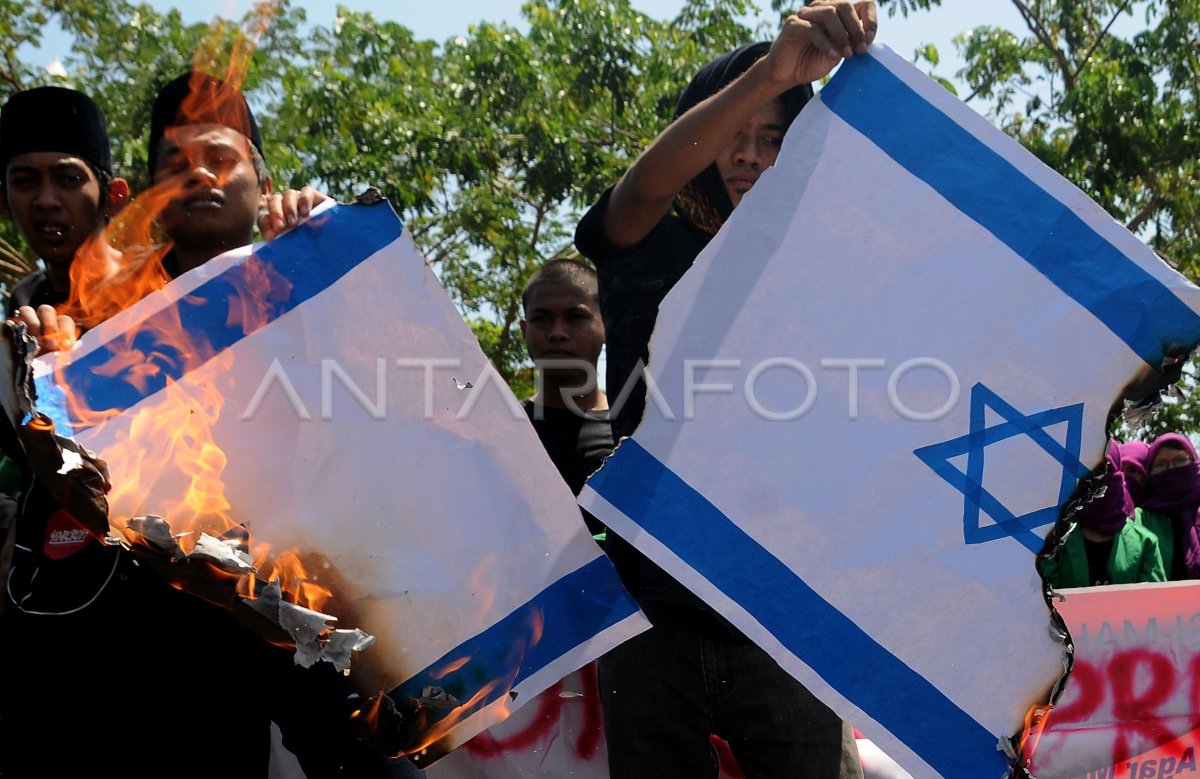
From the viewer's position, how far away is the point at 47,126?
261cm

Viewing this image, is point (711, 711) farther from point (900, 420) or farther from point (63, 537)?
point (63, 537)

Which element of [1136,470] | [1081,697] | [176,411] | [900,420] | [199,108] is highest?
[1136,470]

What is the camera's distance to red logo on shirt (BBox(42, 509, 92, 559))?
2088mm

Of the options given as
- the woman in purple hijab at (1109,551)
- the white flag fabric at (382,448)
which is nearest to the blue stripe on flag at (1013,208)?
the white flag fabric at (382,448)

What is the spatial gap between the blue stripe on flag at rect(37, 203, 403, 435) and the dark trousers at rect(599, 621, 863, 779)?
88 centimetres

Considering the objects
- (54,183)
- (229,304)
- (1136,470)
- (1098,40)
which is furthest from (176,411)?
(1098,40)

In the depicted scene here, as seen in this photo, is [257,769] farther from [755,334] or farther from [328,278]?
[755,334]

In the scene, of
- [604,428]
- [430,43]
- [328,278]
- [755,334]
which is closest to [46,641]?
[328,278]

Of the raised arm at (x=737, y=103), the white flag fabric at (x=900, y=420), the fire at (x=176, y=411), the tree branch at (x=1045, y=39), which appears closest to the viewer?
the fire at (x=176, y=411)

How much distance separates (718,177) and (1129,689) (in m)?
2.71

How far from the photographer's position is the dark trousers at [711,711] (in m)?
2.31

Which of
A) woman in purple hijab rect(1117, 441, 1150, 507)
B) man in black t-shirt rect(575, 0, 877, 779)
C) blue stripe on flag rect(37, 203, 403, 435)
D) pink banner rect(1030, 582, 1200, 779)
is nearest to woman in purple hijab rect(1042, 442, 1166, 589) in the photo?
woman in purple hijab rect(1117, 441, 1150, 507)

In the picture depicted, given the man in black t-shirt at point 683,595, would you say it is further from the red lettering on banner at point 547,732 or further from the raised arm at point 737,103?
the red lettering on banner at point 547,732

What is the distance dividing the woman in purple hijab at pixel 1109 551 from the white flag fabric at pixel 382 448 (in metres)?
3.61
